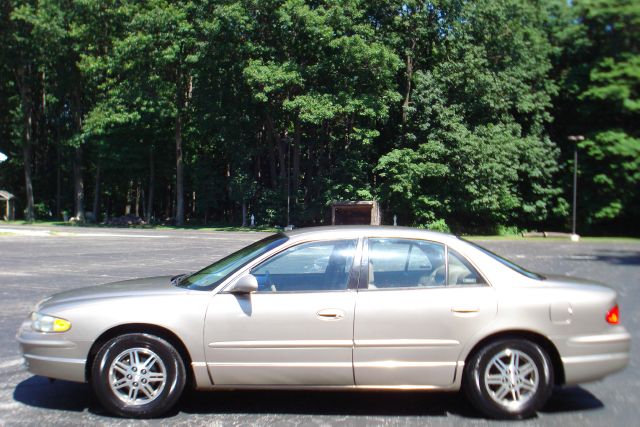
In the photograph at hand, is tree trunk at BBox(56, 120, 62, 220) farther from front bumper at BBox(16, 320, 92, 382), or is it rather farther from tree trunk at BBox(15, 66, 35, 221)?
front bumper at BBox(16, 320, 92, 382)

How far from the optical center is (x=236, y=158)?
45656 mm

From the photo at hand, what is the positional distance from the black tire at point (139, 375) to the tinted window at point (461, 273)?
2322 mm

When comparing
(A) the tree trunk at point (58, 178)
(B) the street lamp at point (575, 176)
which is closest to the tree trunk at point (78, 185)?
→ (A) the tree trunk at point (58, 178)

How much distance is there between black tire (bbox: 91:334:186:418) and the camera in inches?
189

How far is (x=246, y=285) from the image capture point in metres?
4.80

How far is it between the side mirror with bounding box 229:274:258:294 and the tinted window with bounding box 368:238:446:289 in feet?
3.10

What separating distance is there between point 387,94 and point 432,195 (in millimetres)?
7495

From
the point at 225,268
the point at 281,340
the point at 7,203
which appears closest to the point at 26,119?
the point at 7,203

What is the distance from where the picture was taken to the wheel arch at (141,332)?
4.88 m

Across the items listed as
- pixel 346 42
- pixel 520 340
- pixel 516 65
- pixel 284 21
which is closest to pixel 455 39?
pixel 516 65

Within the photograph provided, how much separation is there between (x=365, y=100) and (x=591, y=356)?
35369 millimetres

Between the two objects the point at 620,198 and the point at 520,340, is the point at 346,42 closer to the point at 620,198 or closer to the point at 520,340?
the point at 620,198

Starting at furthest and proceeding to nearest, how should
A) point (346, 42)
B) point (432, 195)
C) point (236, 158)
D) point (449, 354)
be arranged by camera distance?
point (236, 158)
point (432, 195)
point (346, 42)
point (449, 354)

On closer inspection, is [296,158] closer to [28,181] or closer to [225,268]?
[28,181]
